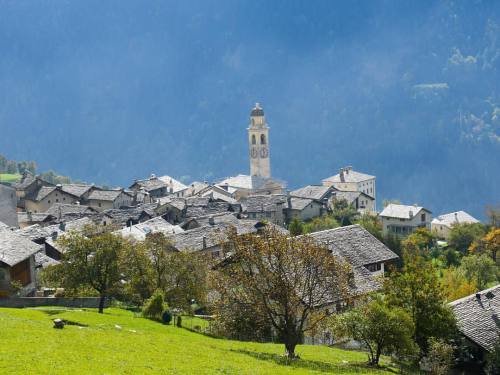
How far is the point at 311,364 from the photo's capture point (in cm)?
2455

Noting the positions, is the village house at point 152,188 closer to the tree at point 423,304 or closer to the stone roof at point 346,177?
the stone roof at point 346,177

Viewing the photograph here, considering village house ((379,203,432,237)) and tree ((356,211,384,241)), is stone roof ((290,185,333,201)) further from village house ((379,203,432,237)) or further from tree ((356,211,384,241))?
village house ((379,203,432,237))

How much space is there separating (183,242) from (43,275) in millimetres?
20879

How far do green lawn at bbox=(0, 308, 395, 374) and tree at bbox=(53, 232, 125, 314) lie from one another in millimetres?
4204

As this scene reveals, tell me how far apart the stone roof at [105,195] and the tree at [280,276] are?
2801 inches

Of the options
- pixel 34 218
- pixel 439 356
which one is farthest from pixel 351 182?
pixel 439 356

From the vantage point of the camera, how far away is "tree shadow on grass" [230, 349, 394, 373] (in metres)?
23.9

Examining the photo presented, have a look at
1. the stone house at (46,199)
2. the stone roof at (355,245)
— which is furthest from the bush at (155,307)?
the stone house at (46,199)

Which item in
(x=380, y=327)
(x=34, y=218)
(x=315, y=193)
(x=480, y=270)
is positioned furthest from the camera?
(x=315, y=193)

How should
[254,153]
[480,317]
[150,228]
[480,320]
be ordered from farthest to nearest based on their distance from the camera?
1. [254,153]
2. [150,228]
3. [480,317]
4. [480,320]

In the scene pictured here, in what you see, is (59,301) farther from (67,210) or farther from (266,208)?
(266,208)

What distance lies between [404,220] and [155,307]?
62788 millimetres

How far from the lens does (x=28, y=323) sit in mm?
24578

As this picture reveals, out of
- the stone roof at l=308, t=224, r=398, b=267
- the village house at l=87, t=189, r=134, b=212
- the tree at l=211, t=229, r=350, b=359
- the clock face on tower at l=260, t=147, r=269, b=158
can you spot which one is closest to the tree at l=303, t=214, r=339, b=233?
the village house at l=87, t=189, r=134, b=212
